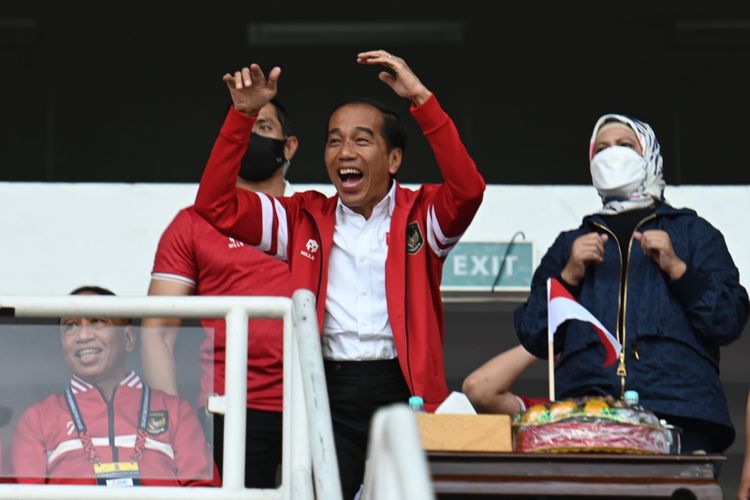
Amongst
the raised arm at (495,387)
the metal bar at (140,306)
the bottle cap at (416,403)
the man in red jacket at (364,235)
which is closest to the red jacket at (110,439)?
the metal bar at (140,306)

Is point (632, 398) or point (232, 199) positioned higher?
point (232, 199)

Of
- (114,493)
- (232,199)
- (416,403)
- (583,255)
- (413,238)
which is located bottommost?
(114,493)

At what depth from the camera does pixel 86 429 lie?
3.99m

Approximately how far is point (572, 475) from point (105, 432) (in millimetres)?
1266

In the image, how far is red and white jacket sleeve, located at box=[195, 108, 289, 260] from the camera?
438 cm

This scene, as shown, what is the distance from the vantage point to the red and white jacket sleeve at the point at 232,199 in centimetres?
438

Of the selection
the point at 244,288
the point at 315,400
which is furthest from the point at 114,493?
the point at 244,288

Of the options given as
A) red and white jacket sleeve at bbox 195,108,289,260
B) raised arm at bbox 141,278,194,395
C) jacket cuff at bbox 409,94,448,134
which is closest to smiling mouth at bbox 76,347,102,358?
raised arm at bbox 141,278,194,395

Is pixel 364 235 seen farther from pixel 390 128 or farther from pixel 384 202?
pixel 390 128

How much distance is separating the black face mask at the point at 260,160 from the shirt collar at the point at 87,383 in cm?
140

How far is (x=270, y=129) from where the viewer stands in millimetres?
5398

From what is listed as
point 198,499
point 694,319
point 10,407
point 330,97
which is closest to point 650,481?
point 694,319

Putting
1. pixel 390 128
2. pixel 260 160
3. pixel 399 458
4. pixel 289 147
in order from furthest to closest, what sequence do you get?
1. pixel 289 147
2. pixel 260 160
3. pixel 390 128
4. pixel 399 458

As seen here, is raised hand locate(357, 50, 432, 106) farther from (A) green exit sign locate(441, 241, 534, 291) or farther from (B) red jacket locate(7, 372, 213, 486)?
(A) green exit sign locate(441, 241, 534, 291)
